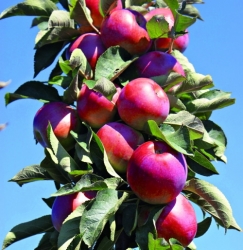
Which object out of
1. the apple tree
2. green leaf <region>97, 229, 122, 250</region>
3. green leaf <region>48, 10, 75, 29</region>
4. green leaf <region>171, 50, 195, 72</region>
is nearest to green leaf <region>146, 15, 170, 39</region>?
the apple tree

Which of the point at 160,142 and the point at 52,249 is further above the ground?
the point at 160,142

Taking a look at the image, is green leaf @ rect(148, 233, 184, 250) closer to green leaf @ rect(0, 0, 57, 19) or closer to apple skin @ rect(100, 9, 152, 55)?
apple skin @ rect(100, 9, 152, 55)

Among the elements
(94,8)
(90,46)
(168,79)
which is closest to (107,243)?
(168,79)

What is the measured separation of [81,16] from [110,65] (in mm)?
299

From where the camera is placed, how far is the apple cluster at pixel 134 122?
A: 1588 mm

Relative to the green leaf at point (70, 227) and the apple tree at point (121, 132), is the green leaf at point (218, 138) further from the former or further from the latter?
the green leaf at point (70, 227)

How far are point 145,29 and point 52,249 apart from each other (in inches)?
37.1

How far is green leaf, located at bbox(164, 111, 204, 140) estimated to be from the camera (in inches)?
66.4

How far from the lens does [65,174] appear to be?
1.72 m

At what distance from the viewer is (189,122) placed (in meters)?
1.71

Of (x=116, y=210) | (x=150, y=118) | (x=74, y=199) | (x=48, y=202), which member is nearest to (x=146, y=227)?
(x=116, y=210)

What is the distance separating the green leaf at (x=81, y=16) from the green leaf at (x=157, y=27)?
0.89 ft

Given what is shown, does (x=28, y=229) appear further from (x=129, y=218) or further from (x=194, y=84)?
(x=194, y=84)

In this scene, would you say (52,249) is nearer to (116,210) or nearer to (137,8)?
(116,210)
